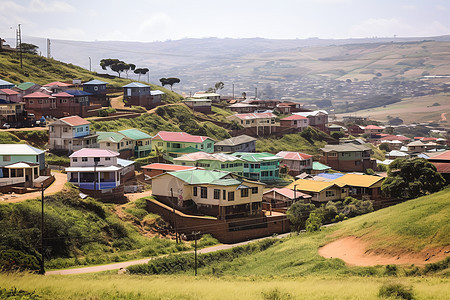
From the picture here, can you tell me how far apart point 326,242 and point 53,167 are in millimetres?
25385

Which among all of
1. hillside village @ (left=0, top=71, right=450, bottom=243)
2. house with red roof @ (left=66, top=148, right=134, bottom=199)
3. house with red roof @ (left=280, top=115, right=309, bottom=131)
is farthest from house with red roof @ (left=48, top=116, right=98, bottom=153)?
house with red roof @ (left=280, top=115, right=309, bottom=131)

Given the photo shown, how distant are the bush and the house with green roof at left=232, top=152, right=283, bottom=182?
37.8 m

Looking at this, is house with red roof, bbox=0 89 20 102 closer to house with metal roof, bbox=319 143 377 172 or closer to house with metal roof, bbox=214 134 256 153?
house with metal roof, bbox=214 134 256 153

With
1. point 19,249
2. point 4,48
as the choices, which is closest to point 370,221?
point 19,249

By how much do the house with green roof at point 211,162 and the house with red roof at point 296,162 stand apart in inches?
376

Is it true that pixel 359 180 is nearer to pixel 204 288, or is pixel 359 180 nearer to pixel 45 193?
pixel 45 193

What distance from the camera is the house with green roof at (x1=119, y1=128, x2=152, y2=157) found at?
62219 mm

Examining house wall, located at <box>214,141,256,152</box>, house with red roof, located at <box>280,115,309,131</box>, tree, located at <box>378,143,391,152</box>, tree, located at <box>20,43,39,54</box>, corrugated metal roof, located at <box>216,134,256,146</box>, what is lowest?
tree, located at <box>378,143,391,152</box>

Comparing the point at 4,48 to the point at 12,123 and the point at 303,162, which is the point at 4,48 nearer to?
the point at 12,123

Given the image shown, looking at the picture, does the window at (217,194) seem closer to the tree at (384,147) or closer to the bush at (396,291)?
the bush at (396,291)

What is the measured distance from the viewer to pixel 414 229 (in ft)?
115

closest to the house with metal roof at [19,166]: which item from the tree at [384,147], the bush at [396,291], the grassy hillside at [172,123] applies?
the grassy hillside at [172,123]

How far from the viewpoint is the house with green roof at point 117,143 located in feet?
195

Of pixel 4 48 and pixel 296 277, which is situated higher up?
pixel 4 48
